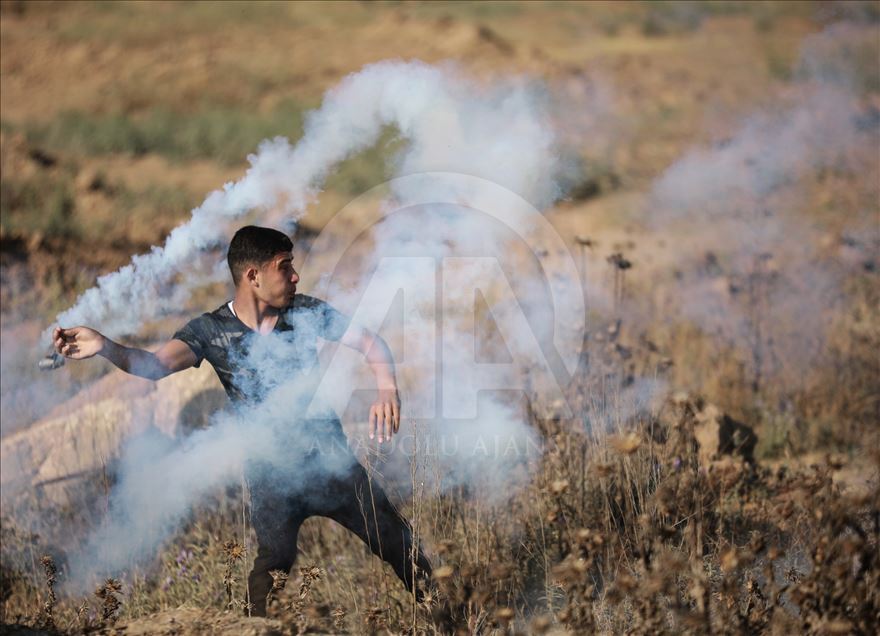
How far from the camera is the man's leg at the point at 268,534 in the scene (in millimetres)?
3957

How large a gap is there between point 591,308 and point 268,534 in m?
4.43

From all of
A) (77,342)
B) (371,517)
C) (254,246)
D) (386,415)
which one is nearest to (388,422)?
(386,415)

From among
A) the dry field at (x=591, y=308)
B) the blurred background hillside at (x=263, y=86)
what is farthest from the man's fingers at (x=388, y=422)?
the blurred background hillside at (x=263, y=86)

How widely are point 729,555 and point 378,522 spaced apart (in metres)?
1.57

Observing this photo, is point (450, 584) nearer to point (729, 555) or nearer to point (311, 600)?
point (311, 600)

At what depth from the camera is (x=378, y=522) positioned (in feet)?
13.3

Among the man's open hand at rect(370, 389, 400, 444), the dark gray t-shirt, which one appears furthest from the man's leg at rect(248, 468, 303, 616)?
the man's open hand at rect(370, 389, 400, 444)

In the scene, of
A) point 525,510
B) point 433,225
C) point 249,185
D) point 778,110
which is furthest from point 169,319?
point 778,110

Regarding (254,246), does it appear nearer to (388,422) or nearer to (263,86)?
(388,422)

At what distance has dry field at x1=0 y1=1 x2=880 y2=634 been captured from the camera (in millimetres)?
3715

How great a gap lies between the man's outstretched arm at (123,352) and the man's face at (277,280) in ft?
1.27

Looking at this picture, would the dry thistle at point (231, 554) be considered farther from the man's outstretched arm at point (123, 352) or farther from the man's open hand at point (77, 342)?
the man's open hand at point (77, 342)

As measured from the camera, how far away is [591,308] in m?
7.87

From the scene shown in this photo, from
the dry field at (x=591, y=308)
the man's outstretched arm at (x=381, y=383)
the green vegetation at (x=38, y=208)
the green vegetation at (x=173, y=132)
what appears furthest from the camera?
the green vegetation at (x=173, y=132)
